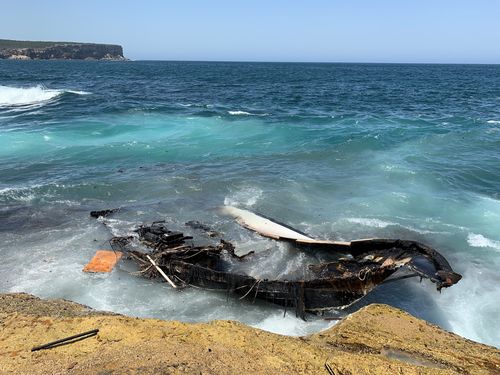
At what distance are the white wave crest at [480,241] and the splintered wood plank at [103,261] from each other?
525 inches

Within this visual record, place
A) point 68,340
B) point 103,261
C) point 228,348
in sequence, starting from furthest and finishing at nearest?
point 103,261, point 68,340, point 228,348

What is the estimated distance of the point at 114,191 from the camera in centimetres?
2070

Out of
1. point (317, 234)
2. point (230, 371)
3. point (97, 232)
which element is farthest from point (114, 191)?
point (230, 371)

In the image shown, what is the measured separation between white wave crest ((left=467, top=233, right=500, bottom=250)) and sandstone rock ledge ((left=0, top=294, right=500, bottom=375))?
8220mm

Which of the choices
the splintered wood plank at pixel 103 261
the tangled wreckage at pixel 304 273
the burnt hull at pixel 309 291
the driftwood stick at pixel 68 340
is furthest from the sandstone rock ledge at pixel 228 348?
the splintered wood plank at pixel 103 261

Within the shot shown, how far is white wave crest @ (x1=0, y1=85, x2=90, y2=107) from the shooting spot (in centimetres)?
5050

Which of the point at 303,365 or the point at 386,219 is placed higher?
the point at 303,365

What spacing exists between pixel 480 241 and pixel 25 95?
57339mm

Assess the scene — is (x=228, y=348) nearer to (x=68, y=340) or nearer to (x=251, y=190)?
(x=68, y=340)

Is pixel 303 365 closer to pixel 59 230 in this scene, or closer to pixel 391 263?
pixel 391 263

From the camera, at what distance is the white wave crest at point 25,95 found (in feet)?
166

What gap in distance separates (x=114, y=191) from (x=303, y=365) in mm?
15996

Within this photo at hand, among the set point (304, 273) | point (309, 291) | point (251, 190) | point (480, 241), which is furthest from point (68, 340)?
point (480, 241)

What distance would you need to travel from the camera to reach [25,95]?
54.3 meters
